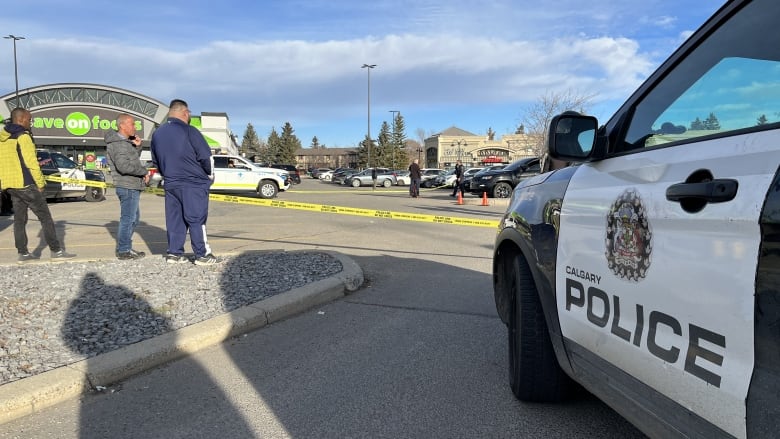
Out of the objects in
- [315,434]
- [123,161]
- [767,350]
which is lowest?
[315,434]

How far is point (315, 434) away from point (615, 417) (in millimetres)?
1640

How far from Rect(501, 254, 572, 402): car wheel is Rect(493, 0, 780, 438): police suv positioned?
18 centimetres

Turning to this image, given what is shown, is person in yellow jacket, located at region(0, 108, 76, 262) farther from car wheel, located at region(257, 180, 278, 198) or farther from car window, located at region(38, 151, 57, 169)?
car wheel, located at region(257, 180, 278, 198)

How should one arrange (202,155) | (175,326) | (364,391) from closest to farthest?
1. (364,391)
2. (175,326)
3. (202,155)

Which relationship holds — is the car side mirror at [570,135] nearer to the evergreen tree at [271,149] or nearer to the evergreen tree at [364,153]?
the evergreen tree at [364,153]

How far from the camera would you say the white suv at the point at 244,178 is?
65.3 feet

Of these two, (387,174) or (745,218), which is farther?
(387,174)

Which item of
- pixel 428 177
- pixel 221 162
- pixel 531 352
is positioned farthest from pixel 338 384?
pixel 428 177

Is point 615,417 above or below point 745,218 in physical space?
below

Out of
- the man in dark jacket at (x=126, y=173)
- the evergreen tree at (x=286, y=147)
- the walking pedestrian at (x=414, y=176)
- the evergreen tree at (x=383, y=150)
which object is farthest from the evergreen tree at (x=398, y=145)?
the man in dark jacket at (x=126, y=173)

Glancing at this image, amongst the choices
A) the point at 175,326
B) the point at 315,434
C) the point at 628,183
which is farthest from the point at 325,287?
the point at 628,183

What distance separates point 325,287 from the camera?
5105 mm

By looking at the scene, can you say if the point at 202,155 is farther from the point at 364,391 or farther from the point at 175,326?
the point at 364,391

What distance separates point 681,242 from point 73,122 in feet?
201
